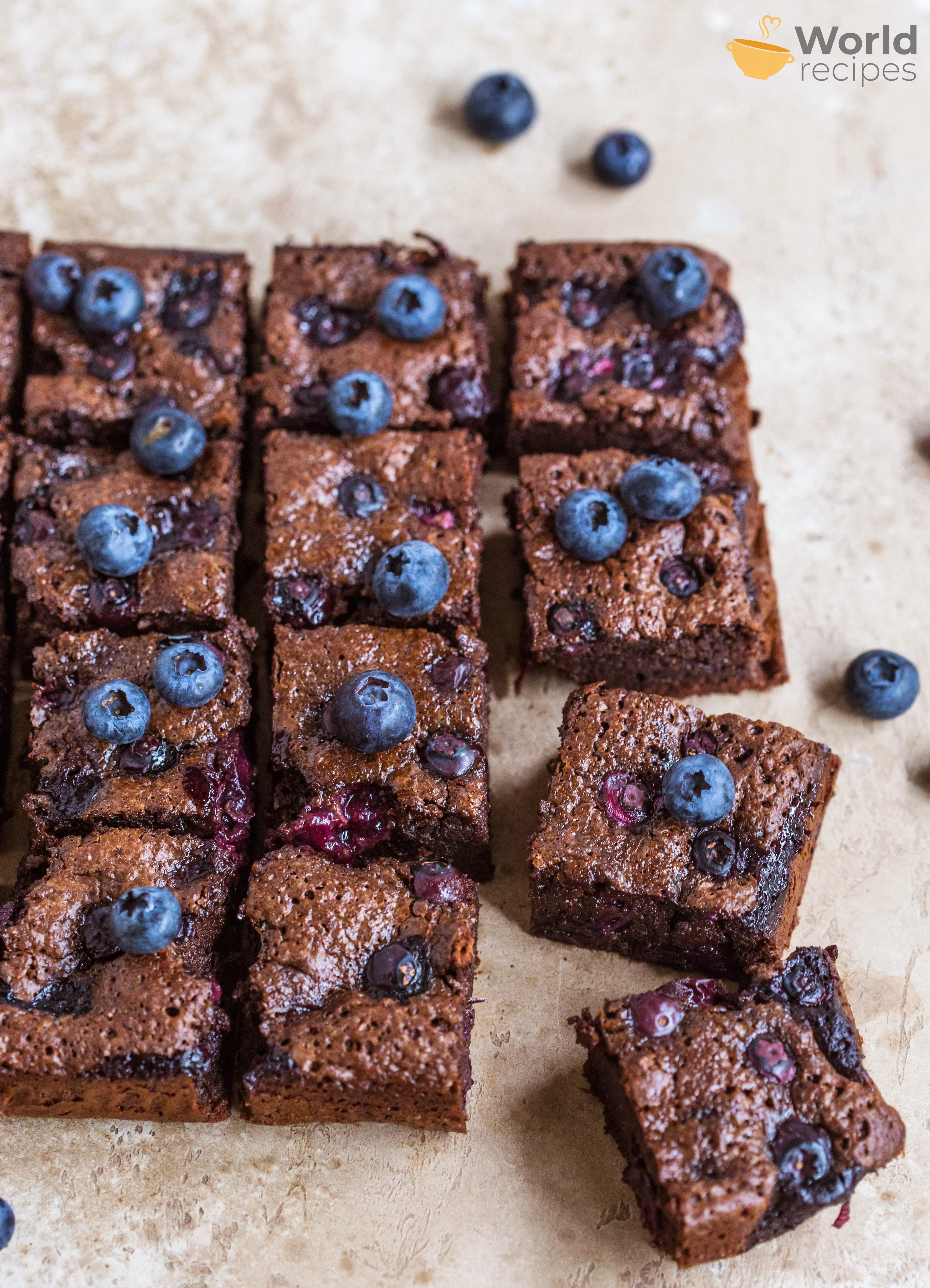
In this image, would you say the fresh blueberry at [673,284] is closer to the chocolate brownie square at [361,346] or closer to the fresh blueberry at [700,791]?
the chocolate brownie square at [361,346]

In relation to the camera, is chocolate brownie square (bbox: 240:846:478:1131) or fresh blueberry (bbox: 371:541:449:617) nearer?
chocolate brownie square (bbox: 240:846:478:1131)

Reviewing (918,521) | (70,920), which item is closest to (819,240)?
(918,521)

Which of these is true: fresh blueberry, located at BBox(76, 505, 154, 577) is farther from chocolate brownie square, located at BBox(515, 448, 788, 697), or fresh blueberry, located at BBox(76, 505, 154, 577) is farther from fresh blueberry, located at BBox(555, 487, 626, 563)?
fresh blueberry, located at BBox(555, 487, 626, 563)

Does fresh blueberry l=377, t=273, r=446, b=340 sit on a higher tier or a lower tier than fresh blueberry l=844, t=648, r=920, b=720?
higher

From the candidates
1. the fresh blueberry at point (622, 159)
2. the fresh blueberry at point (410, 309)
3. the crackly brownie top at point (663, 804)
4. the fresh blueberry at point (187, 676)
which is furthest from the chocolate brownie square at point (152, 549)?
the fresh blueberry at point (622, 159)

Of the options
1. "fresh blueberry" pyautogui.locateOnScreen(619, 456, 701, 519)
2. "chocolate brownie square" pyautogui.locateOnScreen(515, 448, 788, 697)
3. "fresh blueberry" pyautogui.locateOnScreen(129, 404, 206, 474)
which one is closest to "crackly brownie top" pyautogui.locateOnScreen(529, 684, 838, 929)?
"chocolate brownie square" pyautogui.locateOnScreen(515, 448, 788, 697)

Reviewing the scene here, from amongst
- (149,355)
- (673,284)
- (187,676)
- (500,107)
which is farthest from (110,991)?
(500,107)

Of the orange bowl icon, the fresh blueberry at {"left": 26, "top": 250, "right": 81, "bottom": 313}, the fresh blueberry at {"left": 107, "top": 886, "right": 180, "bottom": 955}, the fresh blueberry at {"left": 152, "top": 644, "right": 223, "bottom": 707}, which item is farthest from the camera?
the orange bowl icon

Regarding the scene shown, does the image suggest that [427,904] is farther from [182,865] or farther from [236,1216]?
[236,1216]
